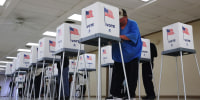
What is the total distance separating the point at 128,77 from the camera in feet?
7.23

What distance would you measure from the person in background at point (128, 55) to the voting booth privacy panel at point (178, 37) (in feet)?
2.85

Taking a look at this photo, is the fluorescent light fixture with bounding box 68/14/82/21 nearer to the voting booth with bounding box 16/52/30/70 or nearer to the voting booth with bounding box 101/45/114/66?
the voting booth with bounding box 101/45/114/66

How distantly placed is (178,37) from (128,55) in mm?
1076

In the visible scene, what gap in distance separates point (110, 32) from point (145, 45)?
5.71 feet

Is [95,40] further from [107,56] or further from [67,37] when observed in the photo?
[107,56]

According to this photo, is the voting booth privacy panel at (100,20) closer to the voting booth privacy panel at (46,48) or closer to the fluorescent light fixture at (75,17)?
the voting booth privacy panel at (46,48)

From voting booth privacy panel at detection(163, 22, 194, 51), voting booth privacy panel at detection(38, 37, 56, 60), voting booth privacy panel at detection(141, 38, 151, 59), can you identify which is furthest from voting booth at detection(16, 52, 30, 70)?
voting booth privacy panel at detection(163, 22, 194, 51)

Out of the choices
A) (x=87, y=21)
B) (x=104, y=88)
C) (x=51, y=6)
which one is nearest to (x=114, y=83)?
(x=87, y=21)

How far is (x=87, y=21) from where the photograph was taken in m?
2.03

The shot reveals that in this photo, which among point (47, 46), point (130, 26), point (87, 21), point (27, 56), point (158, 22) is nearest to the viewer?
point (87, 21)

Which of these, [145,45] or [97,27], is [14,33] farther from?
[97,27]

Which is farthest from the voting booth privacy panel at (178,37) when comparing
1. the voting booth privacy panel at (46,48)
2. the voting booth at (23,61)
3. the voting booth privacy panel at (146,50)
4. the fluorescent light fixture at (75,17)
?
the fluorescent light fixture at (75,17)

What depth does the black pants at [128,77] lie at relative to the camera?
2143 millimetres

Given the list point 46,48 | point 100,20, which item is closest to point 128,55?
point 100,20
